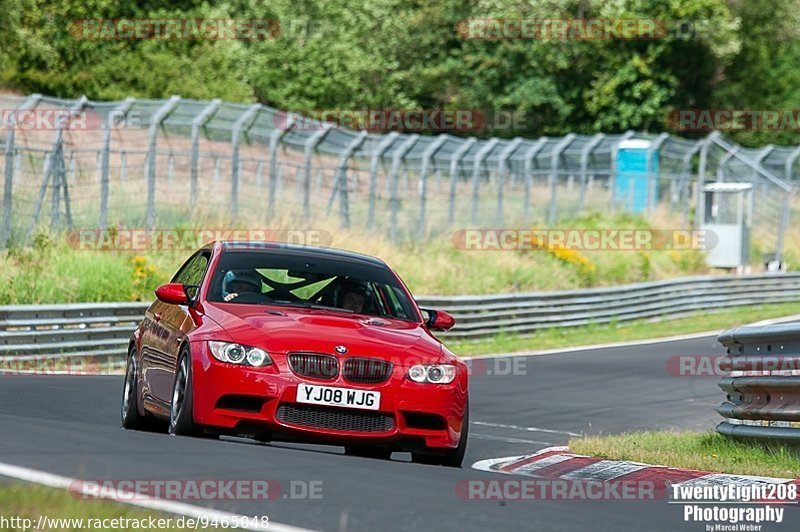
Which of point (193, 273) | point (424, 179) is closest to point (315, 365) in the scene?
point (193, 273)

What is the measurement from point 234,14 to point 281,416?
53299mm

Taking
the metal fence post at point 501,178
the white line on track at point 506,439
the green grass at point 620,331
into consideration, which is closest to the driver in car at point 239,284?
the white line on track at point 506,439

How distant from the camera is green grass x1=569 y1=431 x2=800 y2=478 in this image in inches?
430

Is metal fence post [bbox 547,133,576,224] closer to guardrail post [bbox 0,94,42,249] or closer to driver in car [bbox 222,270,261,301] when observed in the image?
guardrail post [bbox 0,94,42,249]

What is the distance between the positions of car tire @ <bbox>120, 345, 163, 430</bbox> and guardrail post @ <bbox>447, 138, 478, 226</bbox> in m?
23.4

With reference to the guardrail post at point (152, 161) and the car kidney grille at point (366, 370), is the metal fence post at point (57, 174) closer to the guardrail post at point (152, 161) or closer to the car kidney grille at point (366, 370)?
the guardrail post at point (152, 161)

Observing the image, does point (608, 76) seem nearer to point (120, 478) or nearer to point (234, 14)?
point (234, 14)

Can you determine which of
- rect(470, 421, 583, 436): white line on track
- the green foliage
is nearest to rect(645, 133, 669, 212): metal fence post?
the green foliage

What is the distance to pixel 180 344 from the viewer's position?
10.3 meters

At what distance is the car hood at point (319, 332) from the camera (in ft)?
32.3

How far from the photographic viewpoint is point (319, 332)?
10000mm

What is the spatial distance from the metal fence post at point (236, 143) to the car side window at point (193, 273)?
51.3 ft

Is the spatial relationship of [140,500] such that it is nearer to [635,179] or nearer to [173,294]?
[173,294]

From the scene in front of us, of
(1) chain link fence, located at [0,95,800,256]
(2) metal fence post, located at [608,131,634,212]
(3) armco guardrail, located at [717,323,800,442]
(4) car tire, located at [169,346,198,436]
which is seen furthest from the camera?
(2) metal fence post, located at [608,131,634,212]
